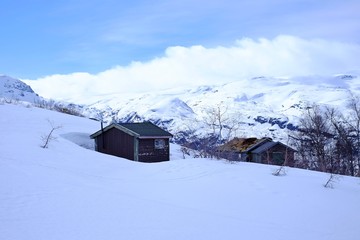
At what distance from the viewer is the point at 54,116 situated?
33.8 metres

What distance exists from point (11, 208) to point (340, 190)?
11.2 metres

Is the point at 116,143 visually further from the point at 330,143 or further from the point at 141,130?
the point at 330,143

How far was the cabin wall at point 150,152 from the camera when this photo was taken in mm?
26578

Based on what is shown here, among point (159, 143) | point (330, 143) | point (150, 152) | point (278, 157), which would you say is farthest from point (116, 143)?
point (330, 143)

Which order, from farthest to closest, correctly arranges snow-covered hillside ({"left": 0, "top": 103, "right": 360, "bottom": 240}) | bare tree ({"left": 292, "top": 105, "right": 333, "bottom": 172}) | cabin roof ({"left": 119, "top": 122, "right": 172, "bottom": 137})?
bare tree ({"left": 292, "top": 105, "right": 333, "bottom": 172}) → cabin roof ({"left": 119, "top": 122, "right": 172, "bottom": 137}) → snow-covered hillside ({"left": 0, "top": 103, "right": 360, "bottom": 240})

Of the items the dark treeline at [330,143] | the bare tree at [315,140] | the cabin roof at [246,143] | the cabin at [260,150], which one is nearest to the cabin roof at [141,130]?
the dark treeline at [330,143]

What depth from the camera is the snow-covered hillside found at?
737 centimetres

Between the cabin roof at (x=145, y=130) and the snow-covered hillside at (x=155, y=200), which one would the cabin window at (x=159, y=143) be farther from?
the snow-covered hillside at (x=155, y=200)

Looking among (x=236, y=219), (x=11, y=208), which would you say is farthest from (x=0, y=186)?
(x=236, y=219)

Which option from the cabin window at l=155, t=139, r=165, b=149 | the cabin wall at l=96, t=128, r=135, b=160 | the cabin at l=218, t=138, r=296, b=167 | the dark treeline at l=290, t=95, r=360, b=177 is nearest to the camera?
the cabin wall at l=96, t=128, r=135, b=160

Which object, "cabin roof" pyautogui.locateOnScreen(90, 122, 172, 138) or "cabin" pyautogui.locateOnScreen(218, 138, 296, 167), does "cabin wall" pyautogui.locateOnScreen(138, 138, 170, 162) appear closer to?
"cabin roof" pyautogui.locateOnScreen(90, 122, 172, 138)

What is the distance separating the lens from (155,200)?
9.75 m

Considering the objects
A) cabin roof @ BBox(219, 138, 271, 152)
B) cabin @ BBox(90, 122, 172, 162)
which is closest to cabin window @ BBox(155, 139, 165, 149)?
cabin @ BBox(90, 122, 172, 162)

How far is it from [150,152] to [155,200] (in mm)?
17507
